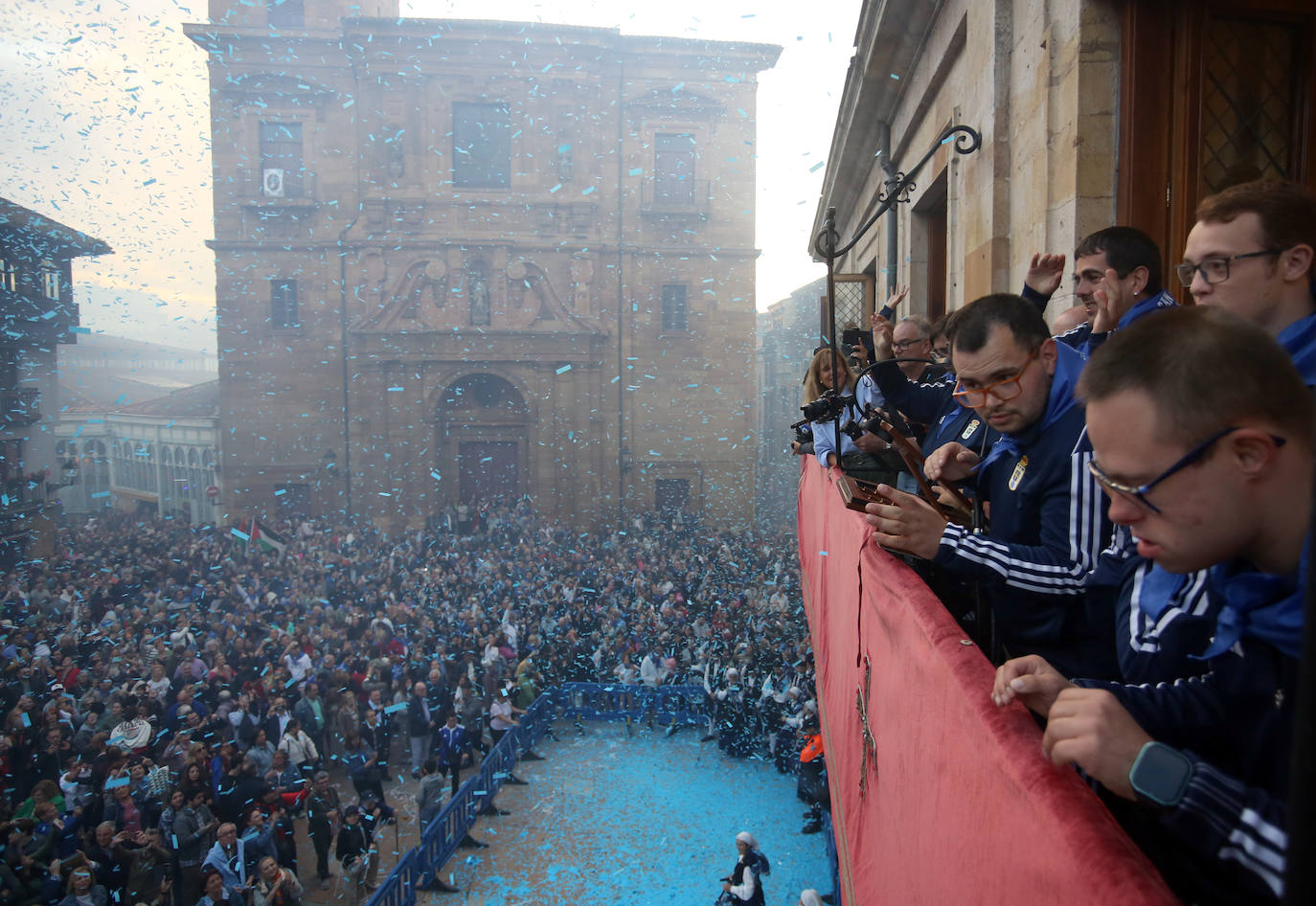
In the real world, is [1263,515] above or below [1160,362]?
below

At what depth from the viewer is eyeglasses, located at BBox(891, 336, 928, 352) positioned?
4.27 meters

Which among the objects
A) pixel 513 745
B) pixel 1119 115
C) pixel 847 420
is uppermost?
pixel 1119 115

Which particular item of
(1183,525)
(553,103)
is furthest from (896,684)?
(553,103)

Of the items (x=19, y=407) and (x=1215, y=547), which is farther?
(x=19, y=407)

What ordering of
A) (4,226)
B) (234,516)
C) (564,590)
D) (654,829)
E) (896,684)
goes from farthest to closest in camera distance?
(234,516)
(4,226)
(564,590)
(654,829)
(896,684)

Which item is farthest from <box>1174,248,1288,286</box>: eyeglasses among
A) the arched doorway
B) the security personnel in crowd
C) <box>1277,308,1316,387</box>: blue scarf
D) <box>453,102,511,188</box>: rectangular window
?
<box>453,102,511,188</box>: rectangular window

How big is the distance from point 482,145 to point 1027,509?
25.8m

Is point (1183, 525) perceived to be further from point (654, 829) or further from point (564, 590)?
point (564, 590)

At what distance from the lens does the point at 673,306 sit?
83.0 ft

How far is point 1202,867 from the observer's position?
1.04 meters

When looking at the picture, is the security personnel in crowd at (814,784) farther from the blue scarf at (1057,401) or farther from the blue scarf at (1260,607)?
the blue scarf at (1260,607)

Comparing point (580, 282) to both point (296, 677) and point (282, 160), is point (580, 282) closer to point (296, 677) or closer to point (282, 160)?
point (282, 160)

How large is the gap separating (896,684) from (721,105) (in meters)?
26.4

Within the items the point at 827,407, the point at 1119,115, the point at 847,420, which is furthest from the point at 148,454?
the point at 1119,115
